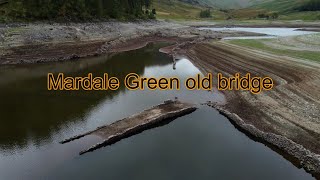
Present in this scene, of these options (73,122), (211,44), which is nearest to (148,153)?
(73,122)

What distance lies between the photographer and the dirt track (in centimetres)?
3262

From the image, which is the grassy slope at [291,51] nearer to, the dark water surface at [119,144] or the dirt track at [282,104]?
the dirt track at [282,104]

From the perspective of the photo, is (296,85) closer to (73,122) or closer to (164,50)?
(73,122)

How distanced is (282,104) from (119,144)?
72.2 ft
